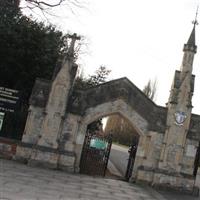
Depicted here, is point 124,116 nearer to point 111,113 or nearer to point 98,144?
point 111,113

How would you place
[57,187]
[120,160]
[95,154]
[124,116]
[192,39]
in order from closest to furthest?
[57,187] < [124,116] < [95,154] < [192,39] < [120,160]

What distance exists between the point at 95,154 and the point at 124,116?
2362 mm

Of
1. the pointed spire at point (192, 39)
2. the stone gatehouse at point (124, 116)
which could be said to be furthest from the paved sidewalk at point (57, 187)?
the pointed spire at point (192, 39)

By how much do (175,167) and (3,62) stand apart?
12.3 meters

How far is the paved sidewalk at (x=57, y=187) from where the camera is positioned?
13.5 m

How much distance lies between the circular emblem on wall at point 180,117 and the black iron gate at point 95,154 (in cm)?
327

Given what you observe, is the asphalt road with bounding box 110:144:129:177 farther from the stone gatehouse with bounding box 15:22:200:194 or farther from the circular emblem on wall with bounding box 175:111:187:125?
the circular emblem on wall with bounding box 175:111:187:125

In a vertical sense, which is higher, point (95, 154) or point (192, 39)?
point (192, 39)

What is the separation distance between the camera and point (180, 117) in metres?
21.6

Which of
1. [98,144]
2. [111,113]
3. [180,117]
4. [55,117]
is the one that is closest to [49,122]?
[55,117]

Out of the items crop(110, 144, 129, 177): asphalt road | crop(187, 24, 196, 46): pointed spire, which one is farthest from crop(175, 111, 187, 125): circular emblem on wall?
crop(110, 144, 129, 177): asphalt road

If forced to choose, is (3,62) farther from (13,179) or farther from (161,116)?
(13,179)

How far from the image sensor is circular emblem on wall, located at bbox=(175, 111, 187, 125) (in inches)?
850

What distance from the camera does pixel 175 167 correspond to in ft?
70.1
